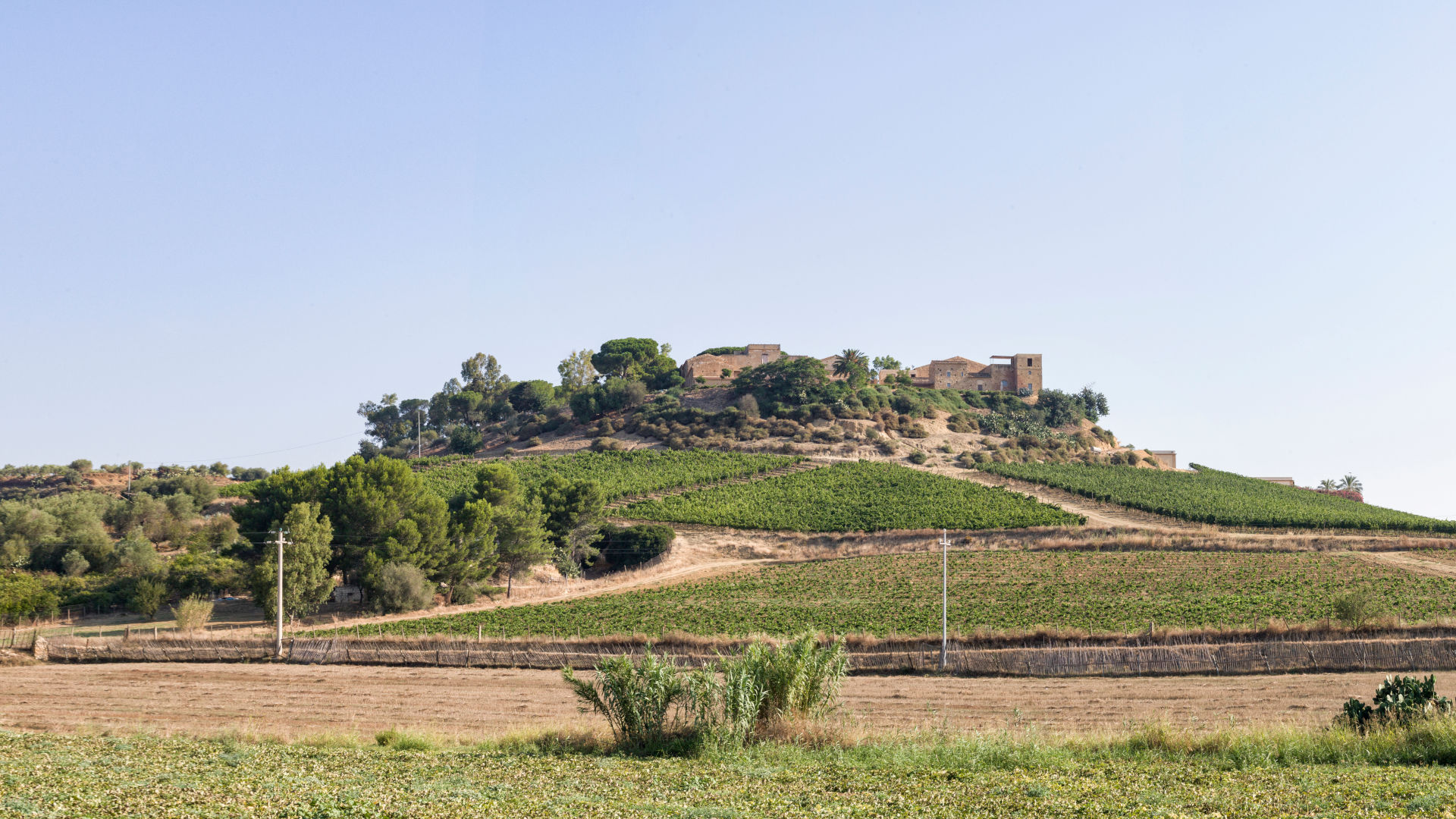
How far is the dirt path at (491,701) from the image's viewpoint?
23.8m

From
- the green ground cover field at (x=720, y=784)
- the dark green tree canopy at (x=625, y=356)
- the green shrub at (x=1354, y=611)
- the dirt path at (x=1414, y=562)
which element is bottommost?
the dirt path at (x=1414, y=562)

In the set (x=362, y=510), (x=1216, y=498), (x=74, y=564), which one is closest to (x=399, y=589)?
(x=362, y=510)

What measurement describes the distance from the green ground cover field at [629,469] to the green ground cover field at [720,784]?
209 feet

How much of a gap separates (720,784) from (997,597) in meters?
39.3

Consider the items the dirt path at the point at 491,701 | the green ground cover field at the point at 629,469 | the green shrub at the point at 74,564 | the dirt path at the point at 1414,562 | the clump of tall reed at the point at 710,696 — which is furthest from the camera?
the green ground cover field at the point at 629,469

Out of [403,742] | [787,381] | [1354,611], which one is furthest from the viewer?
[787,381]

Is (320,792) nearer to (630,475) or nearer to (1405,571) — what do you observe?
(1405,571)

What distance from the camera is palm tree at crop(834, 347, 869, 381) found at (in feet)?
411

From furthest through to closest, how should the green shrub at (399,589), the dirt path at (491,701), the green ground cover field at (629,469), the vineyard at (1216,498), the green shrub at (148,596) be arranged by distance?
the green ground cover field at (629,469), the vineyard at (1216,498), the green shrub at (148,596), the green shrub at (399,589), the dirt path at (491,701)

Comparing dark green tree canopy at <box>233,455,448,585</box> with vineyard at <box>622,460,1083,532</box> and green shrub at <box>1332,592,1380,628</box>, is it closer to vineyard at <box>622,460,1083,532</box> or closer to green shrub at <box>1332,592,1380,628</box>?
vineyard at <box>622,460,1083,532</box>

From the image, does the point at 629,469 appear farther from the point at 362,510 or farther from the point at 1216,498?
the point at 1216,498

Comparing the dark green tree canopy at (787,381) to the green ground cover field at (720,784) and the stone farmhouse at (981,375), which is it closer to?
the stone farmhouse at (981,375)

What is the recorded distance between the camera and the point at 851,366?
125750mm

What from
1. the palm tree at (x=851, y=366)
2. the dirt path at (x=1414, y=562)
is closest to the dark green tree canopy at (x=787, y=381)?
the palm tree at (x=851, y=366)
